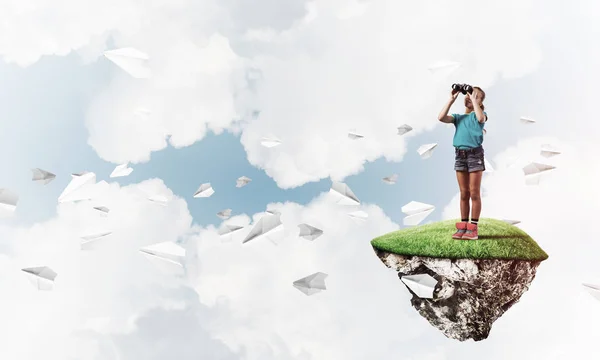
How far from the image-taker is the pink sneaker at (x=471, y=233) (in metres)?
5.42

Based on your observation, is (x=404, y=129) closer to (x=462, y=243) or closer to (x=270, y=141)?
(x=462, y=243)

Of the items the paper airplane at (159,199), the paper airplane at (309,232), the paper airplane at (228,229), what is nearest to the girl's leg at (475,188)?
the paper airplane at (309,232)

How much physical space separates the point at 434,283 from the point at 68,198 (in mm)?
3891

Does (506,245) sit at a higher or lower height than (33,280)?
lower

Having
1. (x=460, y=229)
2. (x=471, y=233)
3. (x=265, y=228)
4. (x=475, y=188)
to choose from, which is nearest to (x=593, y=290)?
(x=471, y=233)

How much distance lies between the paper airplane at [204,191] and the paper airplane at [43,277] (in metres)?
1.64

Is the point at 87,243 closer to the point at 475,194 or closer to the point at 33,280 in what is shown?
the point at 33,280

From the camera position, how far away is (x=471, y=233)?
5.43m

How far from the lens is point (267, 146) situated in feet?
19.3

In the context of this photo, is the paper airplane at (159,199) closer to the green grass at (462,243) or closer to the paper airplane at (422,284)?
the green grass at (462,243)

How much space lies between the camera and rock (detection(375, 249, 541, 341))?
17.5 feet

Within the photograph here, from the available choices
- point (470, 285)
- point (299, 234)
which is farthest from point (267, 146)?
point (470, 285)

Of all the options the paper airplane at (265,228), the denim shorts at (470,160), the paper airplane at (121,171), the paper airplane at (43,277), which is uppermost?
the paper airplane at (121,171)

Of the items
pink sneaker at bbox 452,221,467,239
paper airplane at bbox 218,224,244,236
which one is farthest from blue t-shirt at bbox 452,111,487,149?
paper airplane at bbox 218,224,244,236
